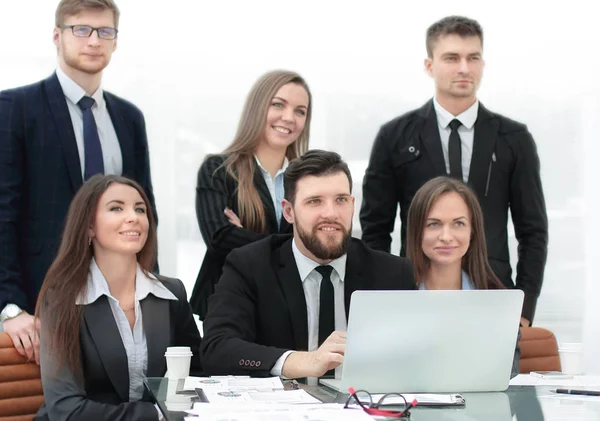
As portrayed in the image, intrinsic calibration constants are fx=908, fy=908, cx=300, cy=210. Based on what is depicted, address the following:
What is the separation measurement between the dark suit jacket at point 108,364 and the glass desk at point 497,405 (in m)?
0.48

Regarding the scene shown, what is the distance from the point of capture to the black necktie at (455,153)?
386cm

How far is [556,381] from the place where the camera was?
2.64 metres

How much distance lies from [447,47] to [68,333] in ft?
→ 6.59

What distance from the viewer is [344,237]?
9.99 feet

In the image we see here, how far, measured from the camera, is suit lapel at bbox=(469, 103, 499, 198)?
3.84 metres

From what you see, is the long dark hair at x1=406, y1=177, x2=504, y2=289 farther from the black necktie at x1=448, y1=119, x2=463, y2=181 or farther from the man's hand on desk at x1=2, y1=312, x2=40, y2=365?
the man's hand on desk at x1=2, y1=312, x2=40, y2=365

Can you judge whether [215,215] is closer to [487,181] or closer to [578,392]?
[487,181]

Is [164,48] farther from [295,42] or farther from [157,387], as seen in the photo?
[157,387]

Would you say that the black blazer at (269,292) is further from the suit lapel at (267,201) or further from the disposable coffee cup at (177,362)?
the suit lapel at (267,201)

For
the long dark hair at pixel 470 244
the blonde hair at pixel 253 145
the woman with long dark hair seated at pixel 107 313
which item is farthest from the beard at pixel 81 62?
the long dark hair at pixel 470 244

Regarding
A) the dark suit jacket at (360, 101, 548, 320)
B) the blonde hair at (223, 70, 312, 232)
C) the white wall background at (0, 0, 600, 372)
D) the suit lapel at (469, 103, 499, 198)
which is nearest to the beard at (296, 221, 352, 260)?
the blonde hair at (223, 70, 312, 232)

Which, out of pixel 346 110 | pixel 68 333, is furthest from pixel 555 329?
pixel 68 333

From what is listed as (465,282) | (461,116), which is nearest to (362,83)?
(461,116)

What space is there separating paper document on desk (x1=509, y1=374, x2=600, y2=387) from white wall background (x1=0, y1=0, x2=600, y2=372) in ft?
7.94
